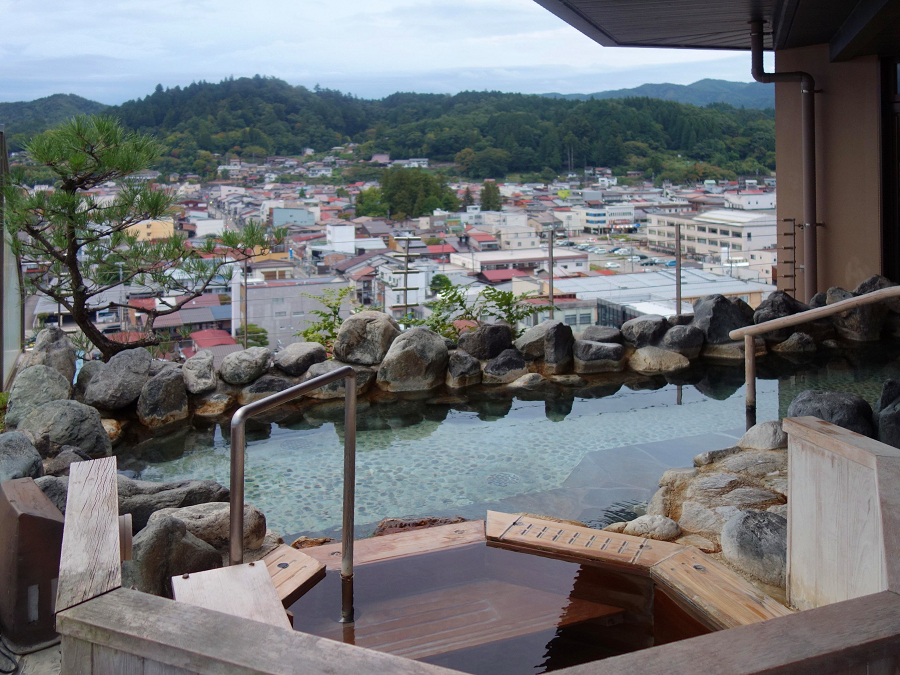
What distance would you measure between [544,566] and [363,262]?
24.2 feet

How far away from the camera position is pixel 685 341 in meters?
6.19

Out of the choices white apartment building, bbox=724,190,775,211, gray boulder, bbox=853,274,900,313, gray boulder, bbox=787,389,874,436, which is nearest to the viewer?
gray boulder, bbox=787,389,874,436

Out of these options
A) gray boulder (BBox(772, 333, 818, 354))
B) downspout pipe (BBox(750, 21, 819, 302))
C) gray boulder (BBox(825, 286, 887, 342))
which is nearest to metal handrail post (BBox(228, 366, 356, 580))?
gray boulder (BBox(772, 333, 818, 354))

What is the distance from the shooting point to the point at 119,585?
1189 millimetres

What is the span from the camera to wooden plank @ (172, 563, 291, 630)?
4.70 ft

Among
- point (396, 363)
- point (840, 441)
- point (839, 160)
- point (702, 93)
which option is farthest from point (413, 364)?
point (702, 93)

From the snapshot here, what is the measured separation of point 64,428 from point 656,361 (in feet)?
14.4

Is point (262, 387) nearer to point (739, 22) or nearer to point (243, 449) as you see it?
point (243, 449)

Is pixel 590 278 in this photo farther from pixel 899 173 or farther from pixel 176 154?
pixel 176 154

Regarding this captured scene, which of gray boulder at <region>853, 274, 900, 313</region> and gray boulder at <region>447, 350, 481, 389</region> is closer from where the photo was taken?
gray boulder at <region>447, 350, 481, 389</region>

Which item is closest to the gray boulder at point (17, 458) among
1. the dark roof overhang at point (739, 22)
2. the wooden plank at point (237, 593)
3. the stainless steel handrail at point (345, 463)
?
the stainless steel handrail at point (345, 463)

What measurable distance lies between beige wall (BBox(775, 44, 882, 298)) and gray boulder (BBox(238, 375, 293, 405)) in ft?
19.1

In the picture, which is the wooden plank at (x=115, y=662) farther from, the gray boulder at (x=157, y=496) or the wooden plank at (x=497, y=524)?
the gray boulder at (x=157, y=496)

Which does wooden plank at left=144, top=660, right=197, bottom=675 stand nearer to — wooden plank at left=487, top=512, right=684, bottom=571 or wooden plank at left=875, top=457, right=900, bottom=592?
wooden plank at left=875, top=457, right=900, bottom=592
